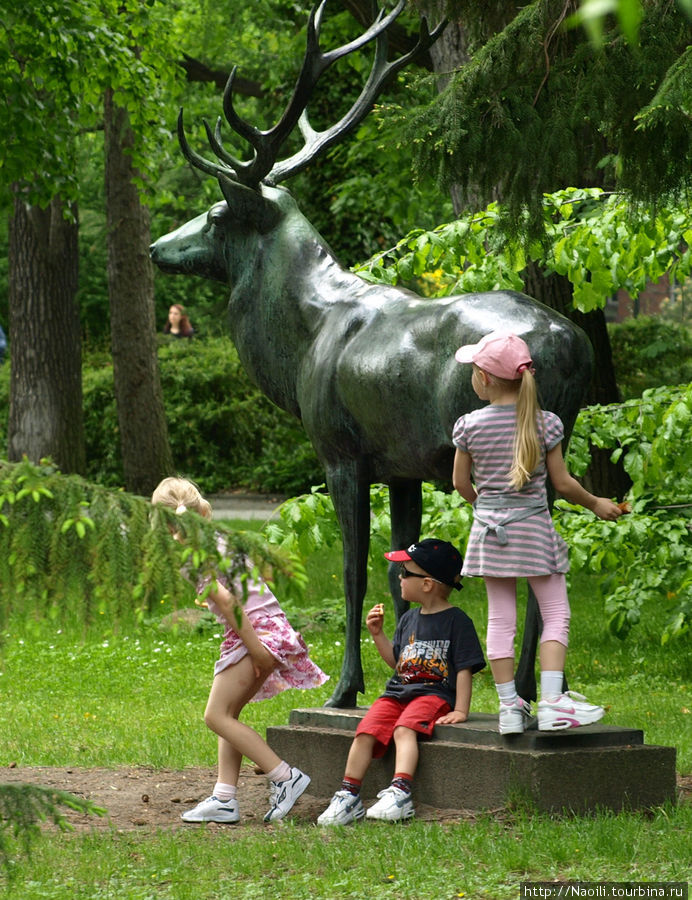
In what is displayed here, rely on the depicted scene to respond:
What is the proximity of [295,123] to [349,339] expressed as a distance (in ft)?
4.36

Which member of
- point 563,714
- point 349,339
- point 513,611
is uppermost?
point 349,339

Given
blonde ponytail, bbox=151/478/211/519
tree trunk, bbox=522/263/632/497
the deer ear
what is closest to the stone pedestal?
blonde ponytail, bbox=151/478/211/519

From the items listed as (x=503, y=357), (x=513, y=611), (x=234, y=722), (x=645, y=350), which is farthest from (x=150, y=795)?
(x=645, y=350)

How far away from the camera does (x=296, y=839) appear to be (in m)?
5.25

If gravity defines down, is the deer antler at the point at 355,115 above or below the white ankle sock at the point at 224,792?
above

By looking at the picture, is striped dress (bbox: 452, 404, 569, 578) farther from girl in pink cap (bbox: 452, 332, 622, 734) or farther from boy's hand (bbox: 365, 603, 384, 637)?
boy's hand (bbox: 365, 603, 384, 637)

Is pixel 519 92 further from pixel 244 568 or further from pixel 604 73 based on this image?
pixel 244 568

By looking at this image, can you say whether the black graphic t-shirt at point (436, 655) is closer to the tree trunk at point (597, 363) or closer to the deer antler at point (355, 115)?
the deer antler at point (355, 115)

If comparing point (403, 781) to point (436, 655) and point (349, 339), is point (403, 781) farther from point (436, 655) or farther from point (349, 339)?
point (349, 339)

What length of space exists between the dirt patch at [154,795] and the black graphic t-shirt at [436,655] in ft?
1.65

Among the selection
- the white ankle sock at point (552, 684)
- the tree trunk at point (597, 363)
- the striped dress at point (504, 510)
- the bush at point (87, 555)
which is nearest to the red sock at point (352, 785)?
Result: the white ankle sock at point (552, 684)

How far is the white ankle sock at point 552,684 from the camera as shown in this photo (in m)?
5.22

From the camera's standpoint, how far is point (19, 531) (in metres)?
3.36

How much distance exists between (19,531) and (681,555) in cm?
587
